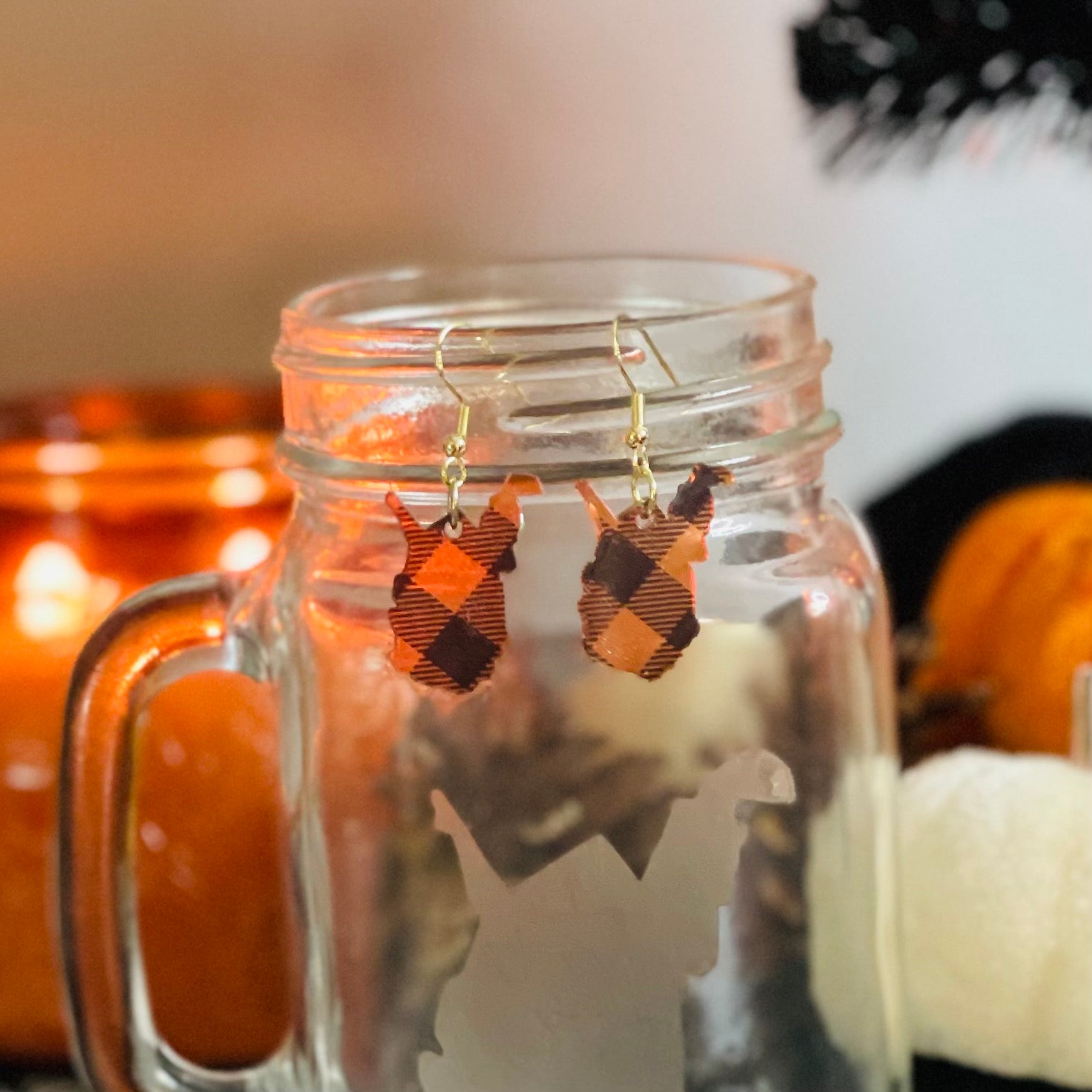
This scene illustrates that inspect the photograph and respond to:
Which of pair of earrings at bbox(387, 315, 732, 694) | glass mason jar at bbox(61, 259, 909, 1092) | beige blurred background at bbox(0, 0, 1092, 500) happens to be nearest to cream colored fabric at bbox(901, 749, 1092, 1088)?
glass mason jar at bbox(61, 259, 909, 1092)

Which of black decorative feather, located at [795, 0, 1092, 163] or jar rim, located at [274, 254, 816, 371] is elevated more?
black decorative feather, located at [795, 0, 1092, 163]

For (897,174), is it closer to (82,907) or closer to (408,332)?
(408,332)

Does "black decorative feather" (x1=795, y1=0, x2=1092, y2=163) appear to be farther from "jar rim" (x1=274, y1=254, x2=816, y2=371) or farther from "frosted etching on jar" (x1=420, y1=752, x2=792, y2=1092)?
"frosted etching on jar" (x1=420, y1=752, x2=792, y2=1092)

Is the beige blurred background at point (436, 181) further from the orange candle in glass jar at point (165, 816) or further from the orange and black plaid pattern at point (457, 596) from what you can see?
the orange and black plaid pattern at point (457, 596)

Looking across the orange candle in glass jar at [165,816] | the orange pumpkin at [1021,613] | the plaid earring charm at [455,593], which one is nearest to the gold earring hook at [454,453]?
the plaid earring charm at [455,593]

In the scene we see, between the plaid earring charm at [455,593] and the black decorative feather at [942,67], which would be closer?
the plaid earring charm at [455,593]

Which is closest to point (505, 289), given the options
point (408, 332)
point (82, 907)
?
point (408, 332)
